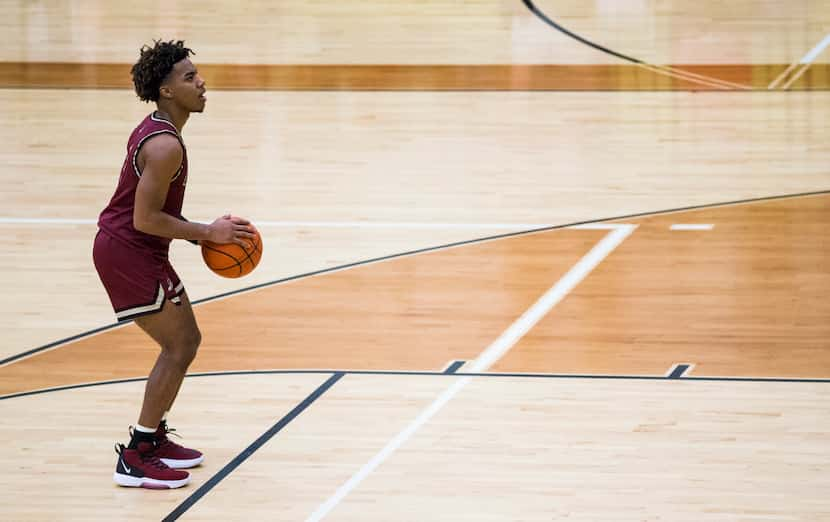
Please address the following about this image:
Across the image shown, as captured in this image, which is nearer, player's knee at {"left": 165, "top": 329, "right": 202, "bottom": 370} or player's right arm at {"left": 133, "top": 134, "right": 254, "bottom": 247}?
player's right arm at {"left": 133, "top": 134, "right": 254, "bottom": 247}

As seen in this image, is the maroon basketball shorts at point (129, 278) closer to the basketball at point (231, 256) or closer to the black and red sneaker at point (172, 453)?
the basketball at point (231, 256)

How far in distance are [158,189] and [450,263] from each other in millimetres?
3889

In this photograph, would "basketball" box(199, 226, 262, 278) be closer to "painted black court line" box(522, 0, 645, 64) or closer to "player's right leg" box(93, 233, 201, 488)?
"player's right leg" box(93, 233, 201, 488)

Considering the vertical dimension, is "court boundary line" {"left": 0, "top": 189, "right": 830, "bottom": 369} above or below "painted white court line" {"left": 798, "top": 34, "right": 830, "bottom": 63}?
below

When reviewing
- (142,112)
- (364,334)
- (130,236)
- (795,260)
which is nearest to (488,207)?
(795,260)

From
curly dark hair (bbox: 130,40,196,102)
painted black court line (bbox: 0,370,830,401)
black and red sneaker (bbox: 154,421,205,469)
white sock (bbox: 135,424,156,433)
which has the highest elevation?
curly dark hair (bbox: 130,40,196,102)

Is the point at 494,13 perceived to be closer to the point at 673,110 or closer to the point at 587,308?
the point at 673,110

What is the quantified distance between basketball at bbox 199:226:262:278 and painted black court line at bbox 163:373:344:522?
0.74m

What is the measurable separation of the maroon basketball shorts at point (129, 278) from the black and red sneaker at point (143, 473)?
516 millimetres

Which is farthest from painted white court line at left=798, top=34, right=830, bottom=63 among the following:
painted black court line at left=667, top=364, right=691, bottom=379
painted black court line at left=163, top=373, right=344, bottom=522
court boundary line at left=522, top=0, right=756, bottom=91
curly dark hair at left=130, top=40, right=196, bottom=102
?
curly dark hair at left=130, top=40, right=196, bottom=102

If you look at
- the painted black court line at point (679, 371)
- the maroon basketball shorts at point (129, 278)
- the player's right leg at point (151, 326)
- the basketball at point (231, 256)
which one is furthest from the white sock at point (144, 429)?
the painted black court line at point (679, 371)

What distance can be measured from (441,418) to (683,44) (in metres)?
9.45

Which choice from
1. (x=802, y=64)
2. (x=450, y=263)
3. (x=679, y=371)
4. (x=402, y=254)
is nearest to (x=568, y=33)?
(x=802, y=64)

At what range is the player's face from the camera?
5.34m
